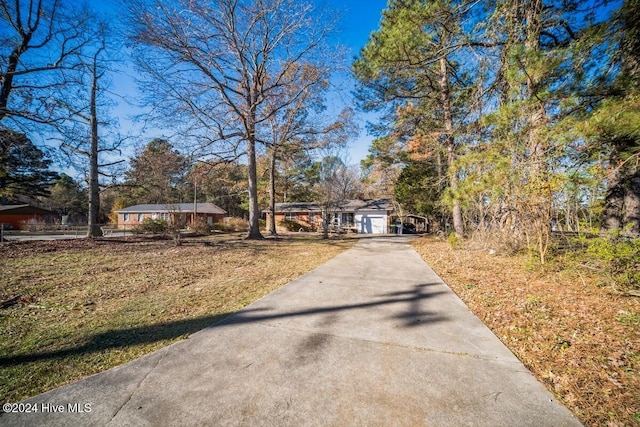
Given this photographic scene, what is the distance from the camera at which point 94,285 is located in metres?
5.03

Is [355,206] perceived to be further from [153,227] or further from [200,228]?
Result: [153,227]

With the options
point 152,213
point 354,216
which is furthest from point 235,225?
point 152,213

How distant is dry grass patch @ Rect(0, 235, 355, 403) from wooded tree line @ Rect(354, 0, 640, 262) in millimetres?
5814

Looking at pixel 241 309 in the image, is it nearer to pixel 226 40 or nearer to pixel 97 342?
pixel 97 342

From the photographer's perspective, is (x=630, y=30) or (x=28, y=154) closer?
(x=630, y=30)

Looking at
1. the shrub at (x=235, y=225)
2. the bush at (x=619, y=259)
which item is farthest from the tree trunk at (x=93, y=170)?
the bush at (x=619, y=259)

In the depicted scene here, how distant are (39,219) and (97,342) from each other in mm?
45732

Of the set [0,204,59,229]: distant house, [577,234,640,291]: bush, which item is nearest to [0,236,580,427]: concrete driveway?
[577,234,640,291]: bush

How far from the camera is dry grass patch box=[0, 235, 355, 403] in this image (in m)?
2.43

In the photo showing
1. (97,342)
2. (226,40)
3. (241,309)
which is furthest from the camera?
(226,40)

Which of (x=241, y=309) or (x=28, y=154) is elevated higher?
(x=28, y=154)

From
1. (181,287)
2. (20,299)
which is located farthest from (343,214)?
(20,299)

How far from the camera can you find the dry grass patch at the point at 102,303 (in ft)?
7.97

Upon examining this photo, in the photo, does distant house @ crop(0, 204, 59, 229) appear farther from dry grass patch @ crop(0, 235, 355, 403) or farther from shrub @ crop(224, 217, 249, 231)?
dry grass patch @ crop(0, 235, 355, 403)
